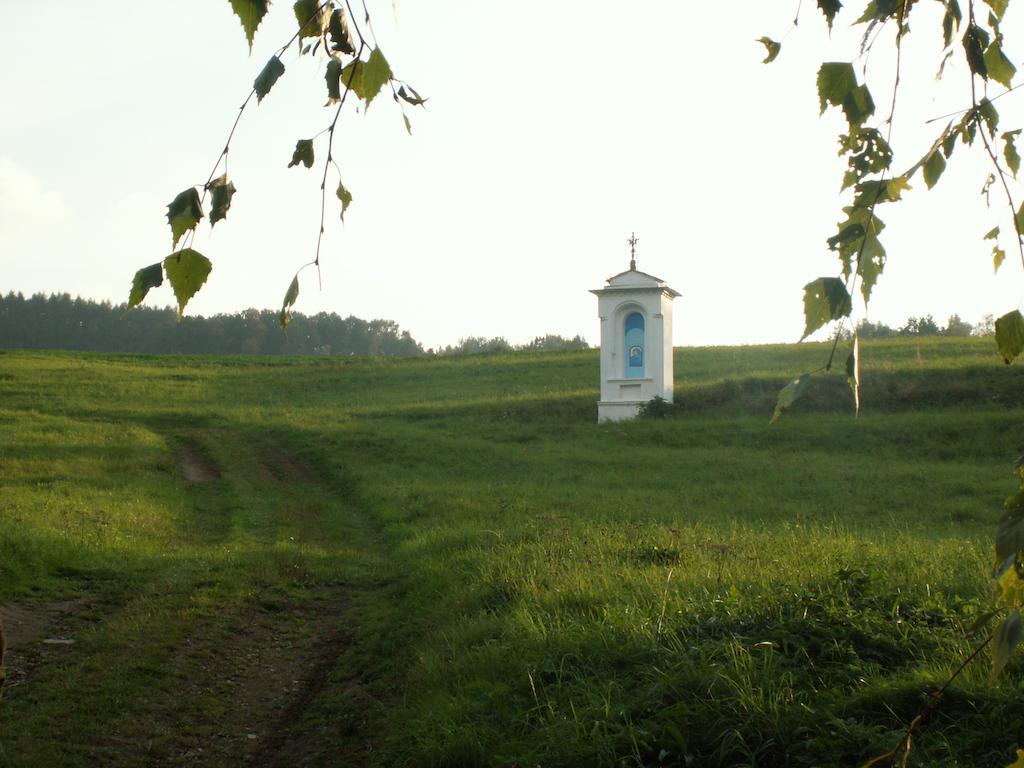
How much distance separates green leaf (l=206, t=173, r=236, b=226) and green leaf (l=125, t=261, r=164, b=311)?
0.58ft

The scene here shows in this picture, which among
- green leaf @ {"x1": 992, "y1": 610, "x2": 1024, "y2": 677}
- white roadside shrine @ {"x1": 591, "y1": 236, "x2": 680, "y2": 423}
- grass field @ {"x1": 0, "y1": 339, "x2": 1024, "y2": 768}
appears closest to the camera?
green leaf @ {"x1": 992, "y1": 610, "x2": 1024, "y2": 677}

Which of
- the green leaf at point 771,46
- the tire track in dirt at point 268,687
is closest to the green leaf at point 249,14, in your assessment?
the green leaf at point 771,46

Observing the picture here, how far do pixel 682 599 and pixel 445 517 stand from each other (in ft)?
25.2

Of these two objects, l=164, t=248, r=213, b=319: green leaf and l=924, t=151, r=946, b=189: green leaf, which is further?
l=924, t=151, r=946, b=189: green leaf

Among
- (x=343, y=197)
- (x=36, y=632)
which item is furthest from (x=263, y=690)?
(x=343, y=197)

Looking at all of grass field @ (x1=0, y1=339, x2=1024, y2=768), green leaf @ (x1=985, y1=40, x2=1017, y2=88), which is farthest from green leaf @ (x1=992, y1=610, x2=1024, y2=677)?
grass field @ (x1=0, y1=339, x2=1024, y2=768)

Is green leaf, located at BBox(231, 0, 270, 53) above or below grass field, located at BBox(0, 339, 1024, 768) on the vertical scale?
above

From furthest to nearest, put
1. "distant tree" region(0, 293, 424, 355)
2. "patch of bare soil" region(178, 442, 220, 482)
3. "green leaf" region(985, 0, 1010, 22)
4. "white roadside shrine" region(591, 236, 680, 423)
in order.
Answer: "distant tree" region(0, 293, 424, 355) < "white roadside shrine" region(591, 236, 680, 423) < "patch of bare soil" region(178, 442, 220, 482) < "green leaf" region(985, 0, 1010, 22)

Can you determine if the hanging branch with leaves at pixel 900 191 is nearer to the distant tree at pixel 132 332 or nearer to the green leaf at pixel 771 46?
the green leaf at pixel 771 46

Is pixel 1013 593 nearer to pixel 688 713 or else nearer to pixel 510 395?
pixel 688 713

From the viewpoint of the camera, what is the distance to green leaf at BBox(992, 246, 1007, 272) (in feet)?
6.84

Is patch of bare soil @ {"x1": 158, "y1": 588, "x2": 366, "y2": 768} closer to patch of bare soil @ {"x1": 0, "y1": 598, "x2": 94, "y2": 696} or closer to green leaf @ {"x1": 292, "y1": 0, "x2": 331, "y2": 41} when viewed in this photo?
patch of bare soil @ {"x1": 0, "y1": 598, "x2": 94, "y2": 696}

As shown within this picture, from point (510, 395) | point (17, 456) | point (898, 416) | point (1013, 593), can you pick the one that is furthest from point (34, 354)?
point (1013, 593)

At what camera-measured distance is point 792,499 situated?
14.4 metres
